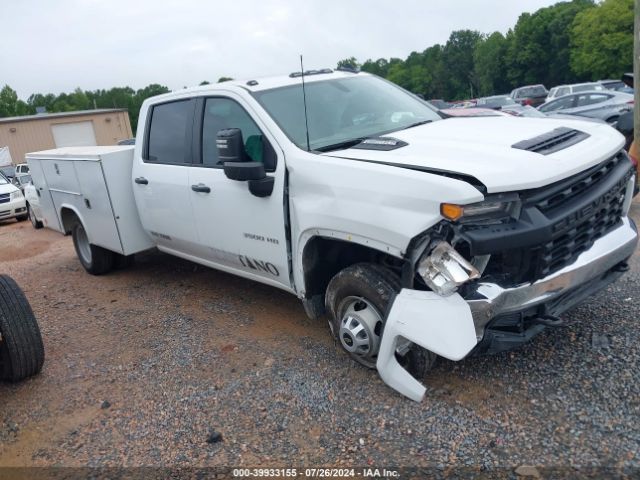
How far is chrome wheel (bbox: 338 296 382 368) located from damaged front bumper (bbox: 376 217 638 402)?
0.22m

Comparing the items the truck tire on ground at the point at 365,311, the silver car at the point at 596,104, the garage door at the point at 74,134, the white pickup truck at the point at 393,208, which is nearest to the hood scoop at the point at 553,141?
the white pickup truck at the point at 393,208

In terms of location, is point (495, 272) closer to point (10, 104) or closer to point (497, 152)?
point (497, 152)

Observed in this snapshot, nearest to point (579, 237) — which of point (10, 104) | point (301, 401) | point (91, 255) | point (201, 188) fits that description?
point (301, 401)

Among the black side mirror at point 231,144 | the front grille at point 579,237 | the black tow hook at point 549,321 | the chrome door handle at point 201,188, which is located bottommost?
the black tow hook at point 549,321

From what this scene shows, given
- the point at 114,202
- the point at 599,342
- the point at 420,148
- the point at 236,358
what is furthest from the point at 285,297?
the point at 599,342

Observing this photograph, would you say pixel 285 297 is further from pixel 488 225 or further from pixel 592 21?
pixel 592 21

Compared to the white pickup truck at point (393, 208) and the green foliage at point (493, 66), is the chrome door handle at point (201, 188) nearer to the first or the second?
the white pickup truck at point (393, 208)

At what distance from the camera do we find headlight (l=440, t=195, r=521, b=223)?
2766mm

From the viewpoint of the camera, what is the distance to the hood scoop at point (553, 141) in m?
3.12

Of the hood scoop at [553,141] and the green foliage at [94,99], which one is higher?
the hood scoop at [553,141]

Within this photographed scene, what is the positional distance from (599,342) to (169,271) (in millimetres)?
4628

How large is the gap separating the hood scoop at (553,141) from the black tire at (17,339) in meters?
3.42

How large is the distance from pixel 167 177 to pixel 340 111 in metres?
1.67

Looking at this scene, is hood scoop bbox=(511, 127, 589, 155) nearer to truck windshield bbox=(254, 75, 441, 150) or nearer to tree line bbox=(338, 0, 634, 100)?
truck windshield bbox=(254, 75, 441, 150)
